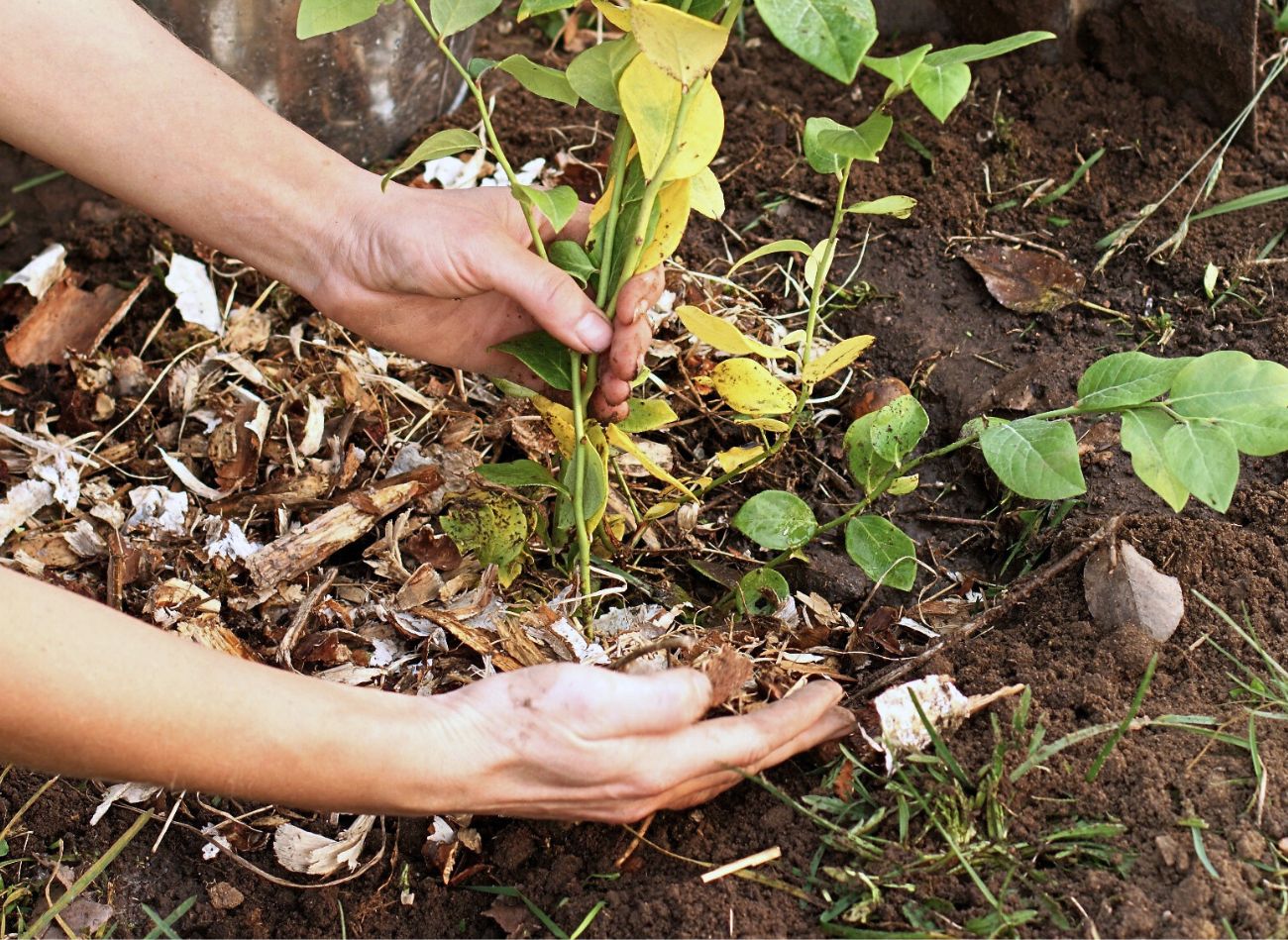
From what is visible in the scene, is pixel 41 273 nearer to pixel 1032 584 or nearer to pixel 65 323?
pixel 65 323

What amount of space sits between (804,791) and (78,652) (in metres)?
0.64

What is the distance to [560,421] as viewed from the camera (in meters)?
1.28

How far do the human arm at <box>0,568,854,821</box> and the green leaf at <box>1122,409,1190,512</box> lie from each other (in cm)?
39

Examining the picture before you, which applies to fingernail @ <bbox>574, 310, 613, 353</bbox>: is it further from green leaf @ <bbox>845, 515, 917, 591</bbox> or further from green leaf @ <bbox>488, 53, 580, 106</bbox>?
green leaf @ <bbox>845, 515, 917, 591</bbox>

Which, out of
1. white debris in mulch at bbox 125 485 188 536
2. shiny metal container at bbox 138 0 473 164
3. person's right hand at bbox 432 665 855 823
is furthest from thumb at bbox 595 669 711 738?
shiny metal container at bbox 138 0 473 164

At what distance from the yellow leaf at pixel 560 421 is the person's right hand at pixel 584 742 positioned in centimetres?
32

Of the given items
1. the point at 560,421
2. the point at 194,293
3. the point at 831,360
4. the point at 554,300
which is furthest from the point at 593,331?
the point at 194,293

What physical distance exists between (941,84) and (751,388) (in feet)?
1.45

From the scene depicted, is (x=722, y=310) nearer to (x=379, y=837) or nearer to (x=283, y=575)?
(x=283, y=575)

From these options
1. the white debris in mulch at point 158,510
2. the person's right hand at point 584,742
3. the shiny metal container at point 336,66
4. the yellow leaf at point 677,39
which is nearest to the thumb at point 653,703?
the person's right hand at point 584,742

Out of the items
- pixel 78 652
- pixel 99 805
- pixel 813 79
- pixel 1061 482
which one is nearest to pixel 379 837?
pixel 99 805

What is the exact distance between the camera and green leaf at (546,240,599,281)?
1.21 m

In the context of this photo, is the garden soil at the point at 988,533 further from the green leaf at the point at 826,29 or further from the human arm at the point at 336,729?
the green leaf at the point at 826,29

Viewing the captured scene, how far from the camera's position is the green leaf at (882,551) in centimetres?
123
